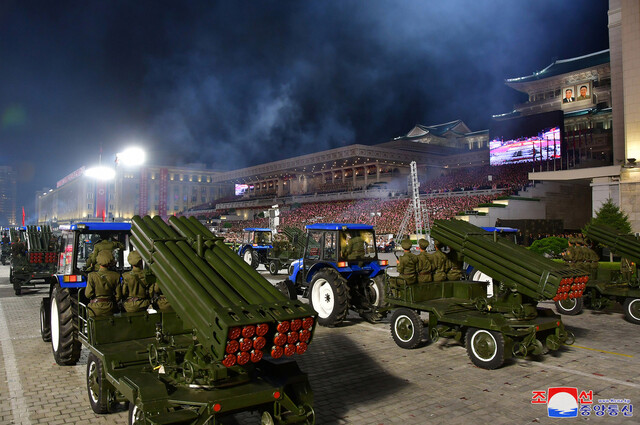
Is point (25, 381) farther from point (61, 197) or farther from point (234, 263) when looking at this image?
point (61, 197)

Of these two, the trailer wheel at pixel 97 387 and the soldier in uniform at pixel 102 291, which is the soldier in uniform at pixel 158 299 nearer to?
the soldier in uniform at pixel 102 291

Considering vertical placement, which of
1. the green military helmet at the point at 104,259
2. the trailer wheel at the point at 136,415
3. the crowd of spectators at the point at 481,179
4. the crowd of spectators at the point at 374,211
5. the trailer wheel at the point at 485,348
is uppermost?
the crowd of spectators at the point at 481,179

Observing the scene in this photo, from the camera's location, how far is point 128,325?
16.9 feet

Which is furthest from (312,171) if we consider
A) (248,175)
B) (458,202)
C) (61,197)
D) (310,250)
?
(61,197)

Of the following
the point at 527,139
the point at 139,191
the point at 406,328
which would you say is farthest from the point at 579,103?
the point at 139,191

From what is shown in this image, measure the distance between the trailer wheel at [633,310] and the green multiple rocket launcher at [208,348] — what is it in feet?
30.6

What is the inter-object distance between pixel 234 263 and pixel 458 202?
3632 centimetres

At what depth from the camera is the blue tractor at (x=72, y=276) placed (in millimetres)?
6523

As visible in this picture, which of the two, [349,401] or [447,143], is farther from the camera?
[447,143]

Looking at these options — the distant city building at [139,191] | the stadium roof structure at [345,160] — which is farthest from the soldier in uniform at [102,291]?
the distant city building at [139,191]

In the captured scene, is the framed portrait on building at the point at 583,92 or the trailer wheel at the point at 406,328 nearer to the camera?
the trailer wheel at the point at 406,328

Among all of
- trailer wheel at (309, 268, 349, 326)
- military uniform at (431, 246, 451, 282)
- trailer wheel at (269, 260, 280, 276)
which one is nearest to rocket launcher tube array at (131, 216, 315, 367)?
trailer wheel at (309, 268, 349, 326)

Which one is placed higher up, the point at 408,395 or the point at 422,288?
the point at 422,288

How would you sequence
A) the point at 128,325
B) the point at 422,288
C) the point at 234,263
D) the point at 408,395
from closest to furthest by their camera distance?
the point at 234,263
the point at 128,325
the point at 408,395
the point at 422,288
